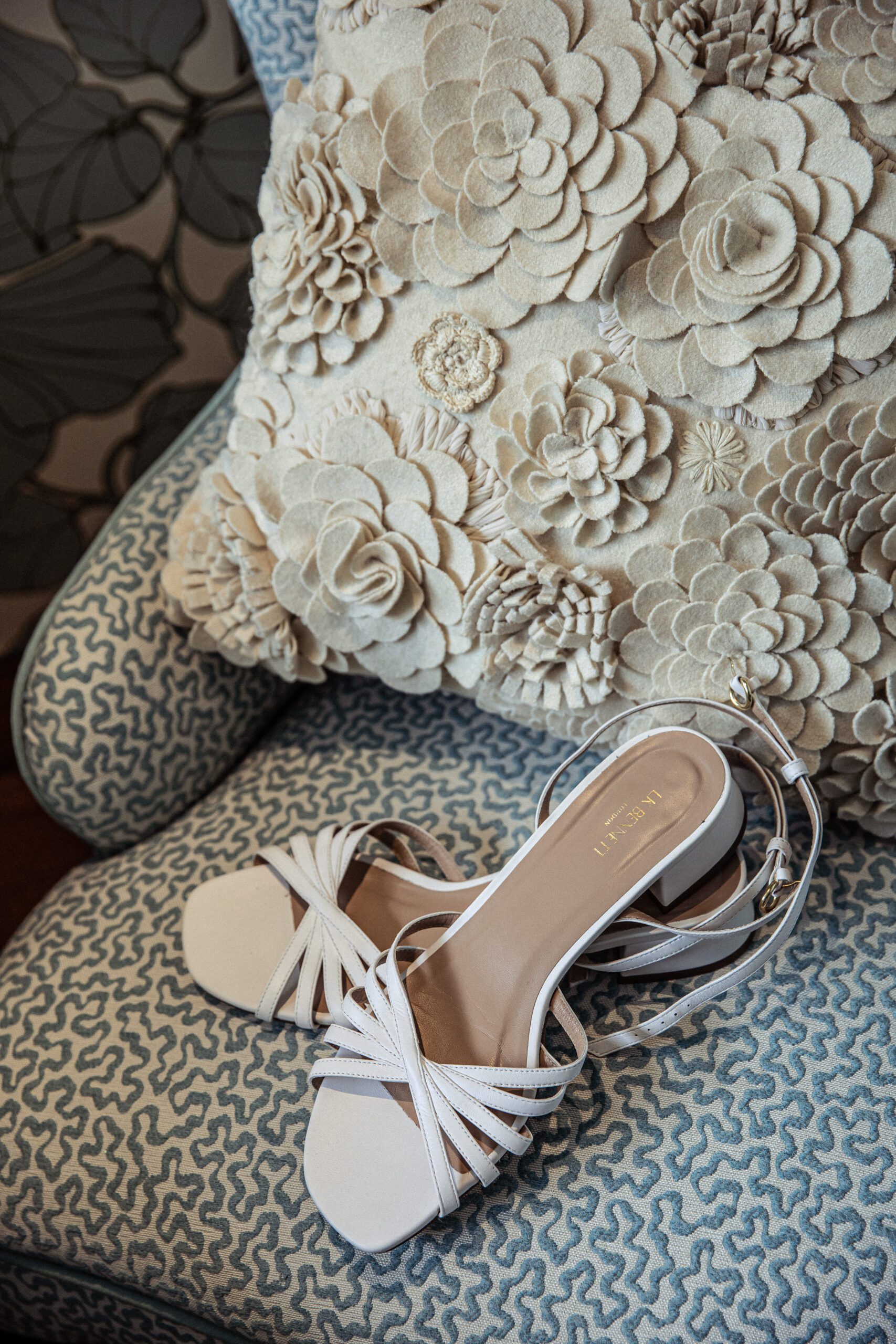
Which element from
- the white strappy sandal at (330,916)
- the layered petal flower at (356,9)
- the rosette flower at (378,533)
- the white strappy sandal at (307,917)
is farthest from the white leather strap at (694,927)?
the layered petal flower at (356,9)

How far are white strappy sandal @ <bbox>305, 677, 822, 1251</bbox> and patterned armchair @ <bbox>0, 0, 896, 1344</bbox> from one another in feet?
0.12

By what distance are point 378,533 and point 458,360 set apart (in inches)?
5.4

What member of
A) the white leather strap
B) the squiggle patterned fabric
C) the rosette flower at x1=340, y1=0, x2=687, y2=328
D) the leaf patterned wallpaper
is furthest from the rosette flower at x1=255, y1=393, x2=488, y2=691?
the leaf patterned wallpaper

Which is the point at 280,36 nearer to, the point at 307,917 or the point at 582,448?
the point at 582,448

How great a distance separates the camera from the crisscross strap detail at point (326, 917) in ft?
2.05

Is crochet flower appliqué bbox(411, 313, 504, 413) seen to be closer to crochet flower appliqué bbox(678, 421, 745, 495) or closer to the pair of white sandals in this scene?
crochet flower appliqué bbox(678, 421, 745, 495)

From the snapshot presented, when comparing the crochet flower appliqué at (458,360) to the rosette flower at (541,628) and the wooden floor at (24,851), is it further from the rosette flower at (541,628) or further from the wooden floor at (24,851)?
the wooden floor at (24,851)

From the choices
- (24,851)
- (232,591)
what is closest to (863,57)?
(232,591)

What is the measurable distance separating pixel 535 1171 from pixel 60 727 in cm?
50

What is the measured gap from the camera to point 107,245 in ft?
3.49

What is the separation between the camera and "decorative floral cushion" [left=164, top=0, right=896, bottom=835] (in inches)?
21.5

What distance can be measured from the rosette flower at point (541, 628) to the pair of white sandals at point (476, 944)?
5cm

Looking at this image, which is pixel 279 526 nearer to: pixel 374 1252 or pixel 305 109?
pixel 305 109

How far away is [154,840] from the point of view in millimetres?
798
